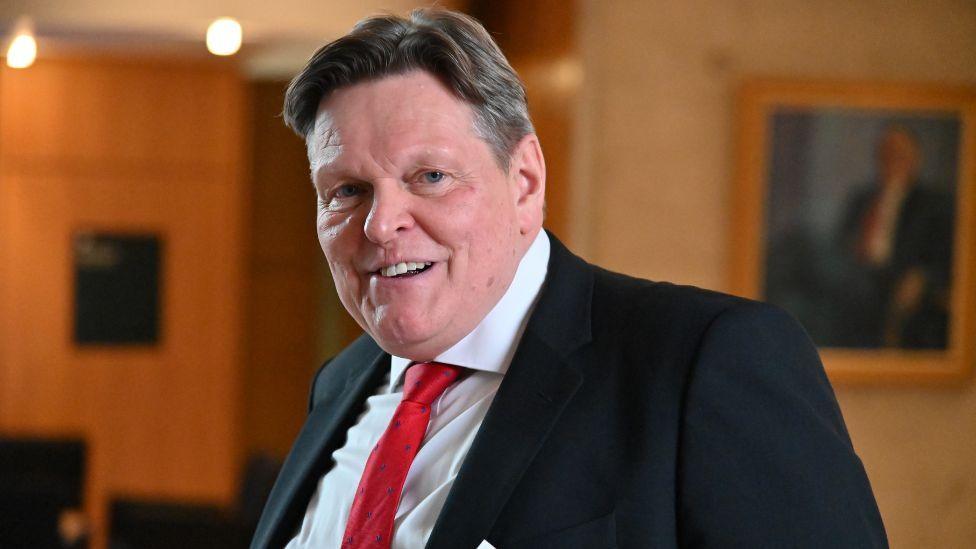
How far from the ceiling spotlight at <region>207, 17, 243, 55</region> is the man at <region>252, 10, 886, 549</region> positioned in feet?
14.2

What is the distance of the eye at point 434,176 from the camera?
1419 mm

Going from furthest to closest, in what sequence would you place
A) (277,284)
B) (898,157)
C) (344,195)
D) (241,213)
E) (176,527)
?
(277,284) < (241,213) < (176,527) < (898,157) < (344,195)

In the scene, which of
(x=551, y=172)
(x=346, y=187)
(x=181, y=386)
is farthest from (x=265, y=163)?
(x=346, y=187)

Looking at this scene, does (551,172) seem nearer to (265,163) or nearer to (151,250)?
(151,250)

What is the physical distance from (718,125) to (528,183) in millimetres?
2573

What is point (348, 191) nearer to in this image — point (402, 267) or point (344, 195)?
point (344, 195)

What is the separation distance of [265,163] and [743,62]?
265 inches

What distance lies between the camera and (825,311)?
3945mm

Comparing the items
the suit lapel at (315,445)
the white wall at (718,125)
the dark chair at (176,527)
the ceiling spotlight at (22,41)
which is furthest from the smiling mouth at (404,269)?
the ceiling spotlight at (22,41)

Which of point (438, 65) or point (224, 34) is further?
point (224, 34)

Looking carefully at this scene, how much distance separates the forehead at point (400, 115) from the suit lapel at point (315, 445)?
0.51 meters

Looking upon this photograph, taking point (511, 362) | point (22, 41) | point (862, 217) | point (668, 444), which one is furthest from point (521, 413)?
point (22, 41)

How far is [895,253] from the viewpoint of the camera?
3.95 m

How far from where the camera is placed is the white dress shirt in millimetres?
1451
